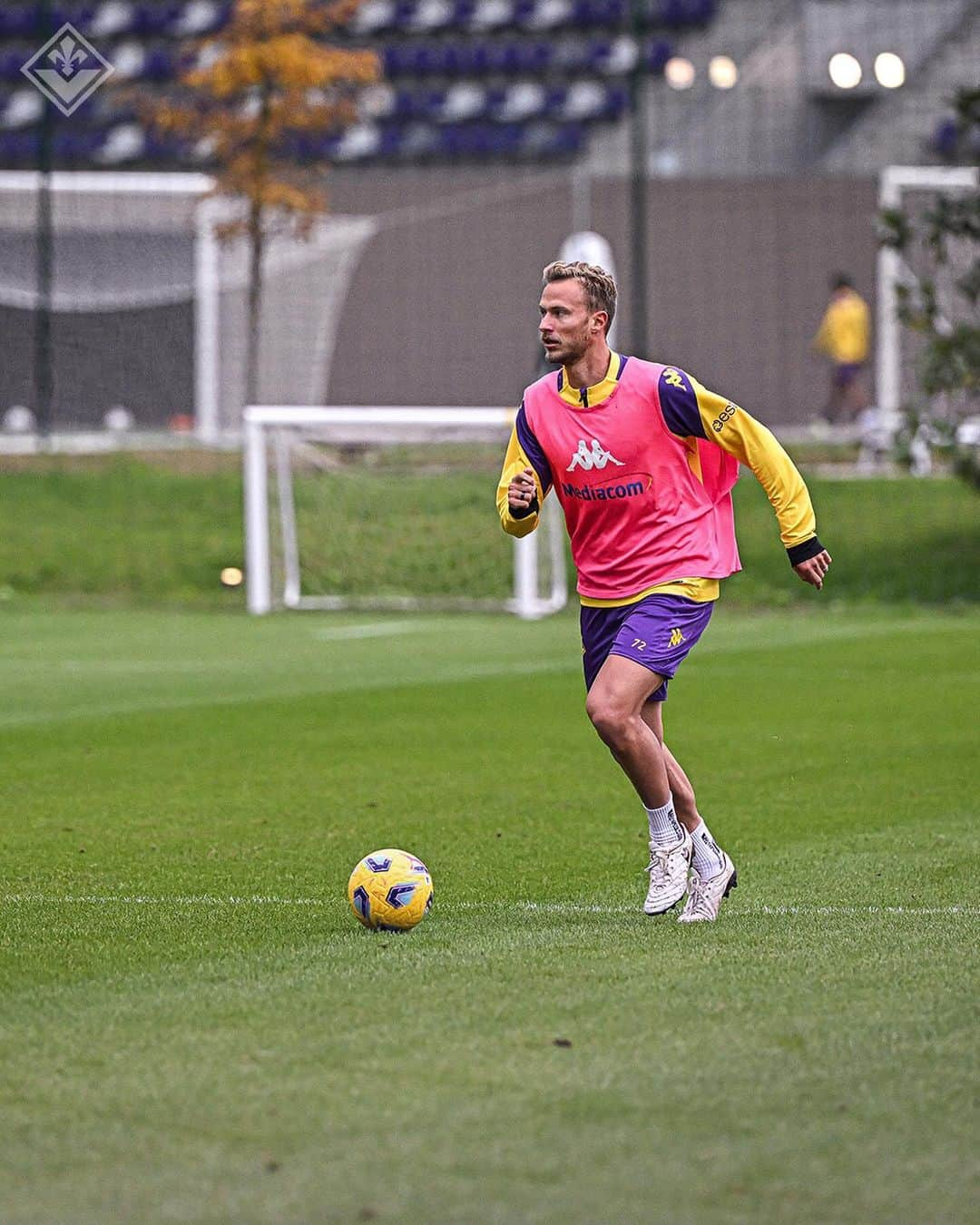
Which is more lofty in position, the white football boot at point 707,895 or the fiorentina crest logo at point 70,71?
the fiorentina crest logo at point 70,71

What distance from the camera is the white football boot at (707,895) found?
6547 mm

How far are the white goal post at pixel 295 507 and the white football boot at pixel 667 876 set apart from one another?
13.2m

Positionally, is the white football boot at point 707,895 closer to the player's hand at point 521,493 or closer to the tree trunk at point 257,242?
the player's hand at point 521,493

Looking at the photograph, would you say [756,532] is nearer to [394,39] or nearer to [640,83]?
[640,83]

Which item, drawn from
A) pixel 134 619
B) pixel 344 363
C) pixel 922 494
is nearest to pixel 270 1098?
pixel 134 619

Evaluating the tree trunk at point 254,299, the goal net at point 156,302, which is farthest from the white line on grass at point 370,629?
the goal net at point 156,302

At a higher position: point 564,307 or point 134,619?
point 564,307

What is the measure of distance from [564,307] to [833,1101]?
9.76 feet

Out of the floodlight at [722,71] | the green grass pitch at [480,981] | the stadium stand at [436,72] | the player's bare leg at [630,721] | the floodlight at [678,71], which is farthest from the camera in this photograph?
the floodlight at [678,71]

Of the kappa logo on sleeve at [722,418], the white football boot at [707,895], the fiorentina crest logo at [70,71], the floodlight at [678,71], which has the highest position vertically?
the floodlight at [678,71]

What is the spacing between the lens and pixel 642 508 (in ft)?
22.2

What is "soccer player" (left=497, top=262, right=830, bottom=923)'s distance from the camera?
6.62 metres

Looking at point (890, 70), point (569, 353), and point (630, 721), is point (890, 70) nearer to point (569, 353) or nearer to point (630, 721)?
point (569, 353)

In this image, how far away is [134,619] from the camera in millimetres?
19984
